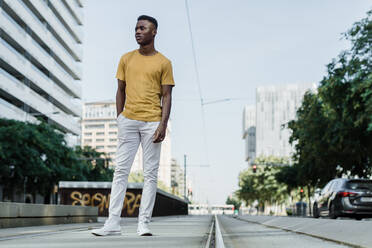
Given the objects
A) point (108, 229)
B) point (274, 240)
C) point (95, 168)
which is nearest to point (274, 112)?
point (95, 168)

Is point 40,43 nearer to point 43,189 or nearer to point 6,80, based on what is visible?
point 6,80

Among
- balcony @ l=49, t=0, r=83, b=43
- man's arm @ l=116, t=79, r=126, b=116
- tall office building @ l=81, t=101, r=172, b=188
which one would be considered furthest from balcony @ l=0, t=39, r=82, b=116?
tall office building @ l=81, t=101, r=172, b=188

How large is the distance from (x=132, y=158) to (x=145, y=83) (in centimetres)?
76

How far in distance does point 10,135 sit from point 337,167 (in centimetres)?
2102

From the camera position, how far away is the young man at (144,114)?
4.96m

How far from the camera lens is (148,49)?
202 inches

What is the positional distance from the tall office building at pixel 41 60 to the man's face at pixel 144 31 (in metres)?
38.8

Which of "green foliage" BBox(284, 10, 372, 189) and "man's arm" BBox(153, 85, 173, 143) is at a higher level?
"green foliage" BBox(284, 10, 372, 189)

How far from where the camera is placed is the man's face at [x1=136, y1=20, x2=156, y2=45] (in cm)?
508

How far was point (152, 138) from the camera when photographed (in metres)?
4.97

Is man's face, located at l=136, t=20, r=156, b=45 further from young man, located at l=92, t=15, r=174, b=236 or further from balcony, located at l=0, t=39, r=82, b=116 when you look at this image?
balcony, located at l=0, t=39, r=82, b=116

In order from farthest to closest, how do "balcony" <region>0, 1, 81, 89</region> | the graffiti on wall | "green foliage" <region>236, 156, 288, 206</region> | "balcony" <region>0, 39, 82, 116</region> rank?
"green foliage" <region>236, 156, 288, 206</region> < "balcony" <region>0, 1, 81, 89</region> < "balcony" <region>0, 39, 82, 116</region> < the graffiti on wall

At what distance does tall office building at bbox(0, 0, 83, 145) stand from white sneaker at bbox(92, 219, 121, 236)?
3898 cm

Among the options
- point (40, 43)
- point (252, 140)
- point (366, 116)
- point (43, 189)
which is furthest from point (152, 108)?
point (252, 140)
